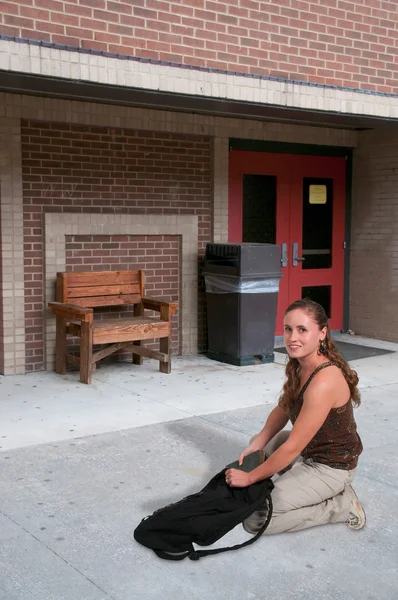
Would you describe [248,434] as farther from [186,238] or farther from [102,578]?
[186,238]

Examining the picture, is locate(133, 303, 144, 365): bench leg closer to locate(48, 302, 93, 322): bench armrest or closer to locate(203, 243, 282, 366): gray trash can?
locate(203, 243, 282, 366): gray trash can

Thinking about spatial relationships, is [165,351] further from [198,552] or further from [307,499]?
[198,552]

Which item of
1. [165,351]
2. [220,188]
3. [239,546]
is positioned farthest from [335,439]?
[220,188]

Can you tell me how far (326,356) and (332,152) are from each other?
6590mm

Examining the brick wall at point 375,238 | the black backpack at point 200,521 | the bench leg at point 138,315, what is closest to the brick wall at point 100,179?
the bench leg at point 138,315

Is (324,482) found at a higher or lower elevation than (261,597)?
higher

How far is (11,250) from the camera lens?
7.73 metres

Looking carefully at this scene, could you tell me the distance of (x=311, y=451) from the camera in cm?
427

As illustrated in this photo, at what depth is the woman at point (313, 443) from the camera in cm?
403

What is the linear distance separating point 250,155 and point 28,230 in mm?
3052

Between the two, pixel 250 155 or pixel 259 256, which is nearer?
pixel 259 256

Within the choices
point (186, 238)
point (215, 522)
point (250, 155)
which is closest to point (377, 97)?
point (250, 155)

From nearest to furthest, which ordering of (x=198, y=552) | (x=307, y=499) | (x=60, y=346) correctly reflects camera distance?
(x=198, y=552) → (x=307, y=499) → (x=60, y=346)

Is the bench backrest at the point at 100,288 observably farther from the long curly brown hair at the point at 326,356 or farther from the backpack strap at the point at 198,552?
the backpack strap at the point at 198,552
